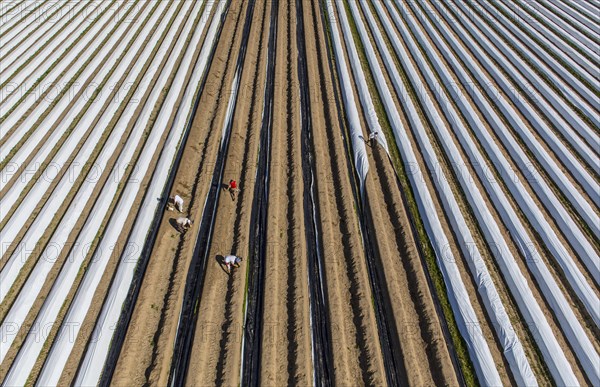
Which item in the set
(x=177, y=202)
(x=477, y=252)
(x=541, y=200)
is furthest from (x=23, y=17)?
(x=541, y=200)

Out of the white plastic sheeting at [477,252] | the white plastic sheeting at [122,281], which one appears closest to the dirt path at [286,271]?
the white plastic sheeting at [122,281]

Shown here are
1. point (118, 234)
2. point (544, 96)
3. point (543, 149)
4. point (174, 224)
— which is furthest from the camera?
point (544, 96)

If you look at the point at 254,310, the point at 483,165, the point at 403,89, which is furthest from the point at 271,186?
the point at 403,89

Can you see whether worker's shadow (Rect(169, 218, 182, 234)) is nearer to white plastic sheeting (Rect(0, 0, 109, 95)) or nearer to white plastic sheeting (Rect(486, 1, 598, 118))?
white plastic sheeting (Rect(0, 0, 109, 95))

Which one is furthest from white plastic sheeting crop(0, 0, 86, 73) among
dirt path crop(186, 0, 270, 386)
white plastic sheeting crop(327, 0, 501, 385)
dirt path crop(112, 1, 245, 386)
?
white plastic sheeting crop(327, 0, 501, 385)

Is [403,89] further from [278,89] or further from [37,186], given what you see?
[37,186]

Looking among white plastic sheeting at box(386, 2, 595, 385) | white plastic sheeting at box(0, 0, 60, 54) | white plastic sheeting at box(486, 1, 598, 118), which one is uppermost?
white plastic sheeting at box(0, 0, 60, 54)

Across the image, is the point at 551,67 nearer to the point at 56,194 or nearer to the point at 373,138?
the point at 373,138
